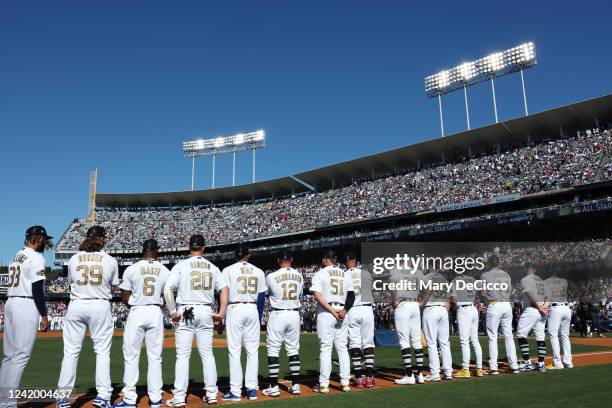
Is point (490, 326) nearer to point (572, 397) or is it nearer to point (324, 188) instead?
point (572, 397)

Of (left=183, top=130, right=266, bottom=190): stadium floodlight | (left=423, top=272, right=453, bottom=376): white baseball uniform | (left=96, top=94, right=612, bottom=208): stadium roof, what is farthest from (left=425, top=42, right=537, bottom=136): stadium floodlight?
(left=423, top=272, right=453, bottom=376): white baseball uniform

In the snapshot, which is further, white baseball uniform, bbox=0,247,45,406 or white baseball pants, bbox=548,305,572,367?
white baseball pants, bbox=548,305,572,367

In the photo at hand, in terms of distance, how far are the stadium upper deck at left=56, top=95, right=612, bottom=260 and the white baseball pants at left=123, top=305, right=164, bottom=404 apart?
29.6 m

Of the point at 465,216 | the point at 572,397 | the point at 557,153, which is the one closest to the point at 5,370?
the point at 572,397

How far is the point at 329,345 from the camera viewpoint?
23.8 feet

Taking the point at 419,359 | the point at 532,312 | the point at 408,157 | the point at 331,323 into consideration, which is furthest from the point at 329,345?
the point at 408,157

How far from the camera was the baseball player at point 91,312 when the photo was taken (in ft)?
18.8

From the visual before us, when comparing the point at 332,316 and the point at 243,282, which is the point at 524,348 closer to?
the point at 332,316

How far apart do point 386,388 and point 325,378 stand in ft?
3.29

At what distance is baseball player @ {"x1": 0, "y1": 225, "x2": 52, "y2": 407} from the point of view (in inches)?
215

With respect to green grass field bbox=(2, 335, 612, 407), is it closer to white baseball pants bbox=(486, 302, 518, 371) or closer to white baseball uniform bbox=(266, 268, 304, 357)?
white baseball pants bbox=(486, 302, 518, 371)

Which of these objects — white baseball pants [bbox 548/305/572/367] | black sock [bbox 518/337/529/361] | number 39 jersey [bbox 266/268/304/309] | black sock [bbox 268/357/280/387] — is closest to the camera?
black sock [bbox 268/357/280/387]

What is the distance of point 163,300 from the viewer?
20.9 ft

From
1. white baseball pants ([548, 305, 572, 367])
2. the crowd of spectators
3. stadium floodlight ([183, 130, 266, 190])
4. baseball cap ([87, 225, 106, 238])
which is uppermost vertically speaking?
stadium floodlight ([183, 130, 266, 190])
